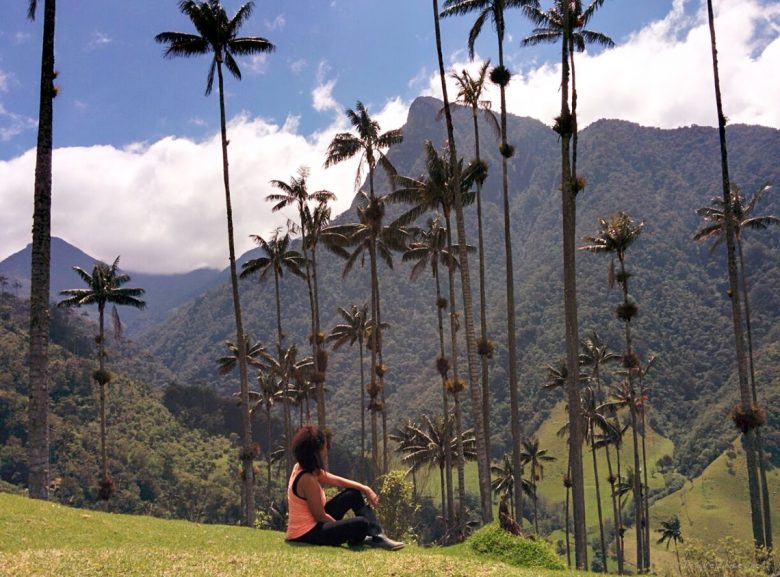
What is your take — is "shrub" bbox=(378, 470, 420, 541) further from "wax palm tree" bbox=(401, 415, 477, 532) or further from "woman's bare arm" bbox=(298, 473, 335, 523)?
"woman's bare arm" bbox=(298, 473, 335, 523)

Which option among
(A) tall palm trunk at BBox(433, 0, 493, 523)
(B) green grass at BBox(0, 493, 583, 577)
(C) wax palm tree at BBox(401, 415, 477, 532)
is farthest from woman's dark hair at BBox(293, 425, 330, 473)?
(C) wax palm tree at BBox(401, 415, 477, 532)

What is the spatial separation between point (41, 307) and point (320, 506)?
40.9 feet

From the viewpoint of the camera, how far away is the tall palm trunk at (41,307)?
17.7 m

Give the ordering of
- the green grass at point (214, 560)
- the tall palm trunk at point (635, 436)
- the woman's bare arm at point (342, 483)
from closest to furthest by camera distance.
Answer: the green grass at point (214, 560) → the woman's bare arm at point (342, 483) → the tall palm trunk at point (635, 436)

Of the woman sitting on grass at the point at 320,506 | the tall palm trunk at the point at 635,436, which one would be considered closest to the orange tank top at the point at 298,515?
the woman sitting on grass at the point at 320,506

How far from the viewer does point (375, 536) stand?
34.8 ft

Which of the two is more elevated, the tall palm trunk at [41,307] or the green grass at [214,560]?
the tall palm trunk at [41,307]

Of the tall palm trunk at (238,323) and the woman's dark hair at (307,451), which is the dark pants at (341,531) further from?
the tall palm trunk at (238,323)

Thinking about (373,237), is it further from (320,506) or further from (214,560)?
(214,560)

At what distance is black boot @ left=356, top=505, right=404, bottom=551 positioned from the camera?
10.5 meters

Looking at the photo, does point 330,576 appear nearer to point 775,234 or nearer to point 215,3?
point 215,3

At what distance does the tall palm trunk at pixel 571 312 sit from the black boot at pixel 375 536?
1160 cm

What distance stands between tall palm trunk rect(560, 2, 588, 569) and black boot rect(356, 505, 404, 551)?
38.1 feet

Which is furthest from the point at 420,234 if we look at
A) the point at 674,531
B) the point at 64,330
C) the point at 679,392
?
the point at 679,392
